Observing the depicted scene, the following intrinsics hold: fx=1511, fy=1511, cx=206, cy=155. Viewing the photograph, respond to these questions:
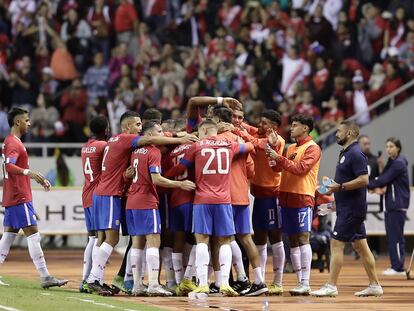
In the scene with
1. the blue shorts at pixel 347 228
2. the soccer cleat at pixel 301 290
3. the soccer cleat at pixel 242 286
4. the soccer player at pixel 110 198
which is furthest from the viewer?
the soccer cleat at pixel 301 290

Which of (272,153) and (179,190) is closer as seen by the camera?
(272,153)

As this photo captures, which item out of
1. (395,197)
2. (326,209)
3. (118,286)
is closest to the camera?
(326,209)

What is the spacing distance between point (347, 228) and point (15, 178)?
14.4 ft

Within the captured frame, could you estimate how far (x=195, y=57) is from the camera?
34.0m

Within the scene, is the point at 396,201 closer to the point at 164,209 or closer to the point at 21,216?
the point at 164,209

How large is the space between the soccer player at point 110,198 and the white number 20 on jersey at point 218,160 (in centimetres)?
97

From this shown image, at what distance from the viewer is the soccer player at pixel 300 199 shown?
19.8 metres

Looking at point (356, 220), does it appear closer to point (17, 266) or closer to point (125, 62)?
point (17, 266)

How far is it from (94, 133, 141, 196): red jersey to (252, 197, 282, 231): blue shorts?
6.34 ft

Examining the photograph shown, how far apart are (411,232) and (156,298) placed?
33.3ft

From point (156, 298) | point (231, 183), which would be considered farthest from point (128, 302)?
point (231, 183)

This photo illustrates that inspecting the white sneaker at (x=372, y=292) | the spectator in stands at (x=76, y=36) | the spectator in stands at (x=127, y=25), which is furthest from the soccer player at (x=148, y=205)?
the spectator in stands at (x=127, y=25)

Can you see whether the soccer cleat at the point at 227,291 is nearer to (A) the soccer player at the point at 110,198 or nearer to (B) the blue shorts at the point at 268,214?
(B) the blue shorts at the point at 268,214

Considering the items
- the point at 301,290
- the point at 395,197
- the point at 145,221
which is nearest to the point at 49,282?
the point at 145,221
